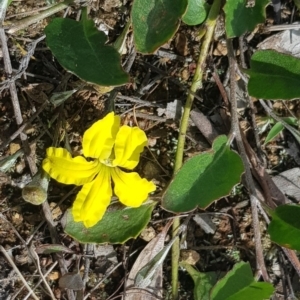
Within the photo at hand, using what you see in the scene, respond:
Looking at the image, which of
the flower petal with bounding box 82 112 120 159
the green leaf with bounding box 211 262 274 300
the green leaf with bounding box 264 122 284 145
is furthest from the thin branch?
the flower petal with bounding box 82 112 120 159

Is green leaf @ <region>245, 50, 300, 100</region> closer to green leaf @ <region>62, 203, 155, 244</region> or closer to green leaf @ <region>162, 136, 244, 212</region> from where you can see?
green leaf @ <region>162, 136, 244, 212</region>

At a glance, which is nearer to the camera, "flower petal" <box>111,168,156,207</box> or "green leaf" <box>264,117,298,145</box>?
"flower petal" <box>111,168,156,207</box>

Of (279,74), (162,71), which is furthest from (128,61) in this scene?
(279,74)

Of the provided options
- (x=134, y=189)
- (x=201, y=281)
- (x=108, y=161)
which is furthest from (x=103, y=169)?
(x=201, y=281)

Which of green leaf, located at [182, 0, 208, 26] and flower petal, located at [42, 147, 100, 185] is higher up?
green leaf, located at [182, 0, 208, 26]

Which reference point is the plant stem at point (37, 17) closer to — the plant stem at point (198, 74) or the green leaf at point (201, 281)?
the plant stem at point (198, 74)

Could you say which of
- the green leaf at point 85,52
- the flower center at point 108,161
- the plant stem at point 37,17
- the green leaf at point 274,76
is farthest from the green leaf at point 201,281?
the plant stem at point 37,17

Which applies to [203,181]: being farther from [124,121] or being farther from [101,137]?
[124,121]
